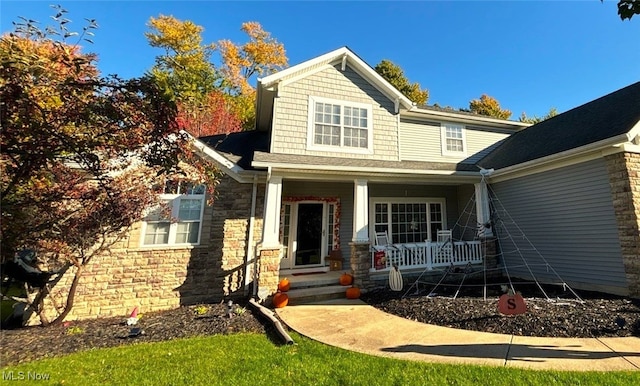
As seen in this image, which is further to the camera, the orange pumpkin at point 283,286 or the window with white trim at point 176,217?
the window with white trim at point 176,217

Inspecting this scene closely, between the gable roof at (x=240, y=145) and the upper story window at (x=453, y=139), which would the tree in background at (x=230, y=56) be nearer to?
the gable roof at (x=240, y=145)

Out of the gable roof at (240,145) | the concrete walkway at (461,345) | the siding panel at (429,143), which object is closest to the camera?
the concrete walkway at (461,345)

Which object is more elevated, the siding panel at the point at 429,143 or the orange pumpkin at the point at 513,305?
the siding panel at the point at 429,143

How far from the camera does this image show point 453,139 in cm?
1123

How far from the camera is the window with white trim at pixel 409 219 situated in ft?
33.8

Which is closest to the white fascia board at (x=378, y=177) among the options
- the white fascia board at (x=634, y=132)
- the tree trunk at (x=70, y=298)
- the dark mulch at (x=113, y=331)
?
the white fascia board at (x=634, y=132)

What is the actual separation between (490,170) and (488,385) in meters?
7.87

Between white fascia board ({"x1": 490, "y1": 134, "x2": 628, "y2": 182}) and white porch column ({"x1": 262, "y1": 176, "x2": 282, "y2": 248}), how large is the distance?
7.40 metres

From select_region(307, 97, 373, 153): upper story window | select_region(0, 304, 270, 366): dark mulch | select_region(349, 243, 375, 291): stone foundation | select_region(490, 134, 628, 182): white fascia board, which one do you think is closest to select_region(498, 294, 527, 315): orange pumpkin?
select_region(349, 243, 375, 291): stone foundation

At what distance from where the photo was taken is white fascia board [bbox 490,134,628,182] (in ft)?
20.2

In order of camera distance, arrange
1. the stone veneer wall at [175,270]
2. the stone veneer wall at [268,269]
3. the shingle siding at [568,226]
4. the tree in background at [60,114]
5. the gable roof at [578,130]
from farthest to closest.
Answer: the gable roof at [578,130]
the stone veneer wall at [268,269]
the shingle siding at [568,226]
the stone veneer wall at [175,270]
the tree in background at [60,114]

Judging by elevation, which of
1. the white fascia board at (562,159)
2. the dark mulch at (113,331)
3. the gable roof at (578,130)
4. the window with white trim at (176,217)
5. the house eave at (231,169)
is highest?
the gable roof at (578,130)

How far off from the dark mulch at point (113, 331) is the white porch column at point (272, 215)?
1.71 m

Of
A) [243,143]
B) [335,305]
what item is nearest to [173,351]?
[335,305]
